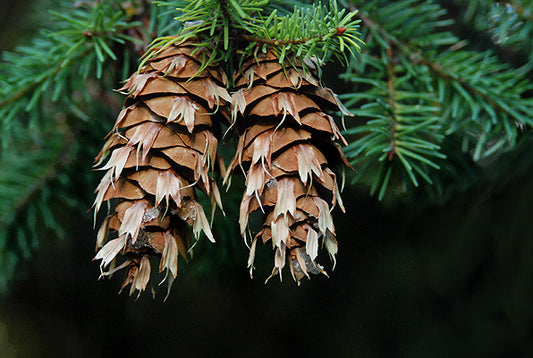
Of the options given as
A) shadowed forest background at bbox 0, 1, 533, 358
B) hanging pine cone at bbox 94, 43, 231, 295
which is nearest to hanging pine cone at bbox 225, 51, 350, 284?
hanging pine cone at bbox 94, 43, 231, 295

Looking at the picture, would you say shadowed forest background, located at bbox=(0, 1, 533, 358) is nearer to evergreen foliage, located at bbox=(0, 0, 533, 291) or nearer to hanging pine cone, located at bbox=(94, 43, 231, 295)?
evergreen foliage, located at bbox=(0, 0, 533, 291)

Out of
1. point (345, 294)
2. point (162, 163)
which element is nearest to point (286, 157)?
point (162, 163)

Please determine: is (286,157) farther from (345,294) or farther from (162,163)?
(345,294)

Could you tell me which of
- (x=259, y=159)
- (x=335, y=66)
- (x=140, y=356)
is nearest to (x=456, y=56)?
(x=335, y=66)

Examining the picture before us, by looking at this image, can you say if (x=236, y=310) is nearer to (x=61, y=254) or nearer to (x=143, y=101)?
(x=61, y=254)

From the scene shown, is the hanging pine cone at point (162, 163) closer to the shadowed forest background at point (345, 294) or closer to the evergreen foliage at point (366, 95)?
the evergreen foliage at point (366, 95)

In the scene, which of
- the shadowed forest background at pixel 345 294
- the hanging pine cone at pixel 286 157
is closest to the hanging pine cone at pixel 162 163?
the hanging pine cone at pixel 286 157
